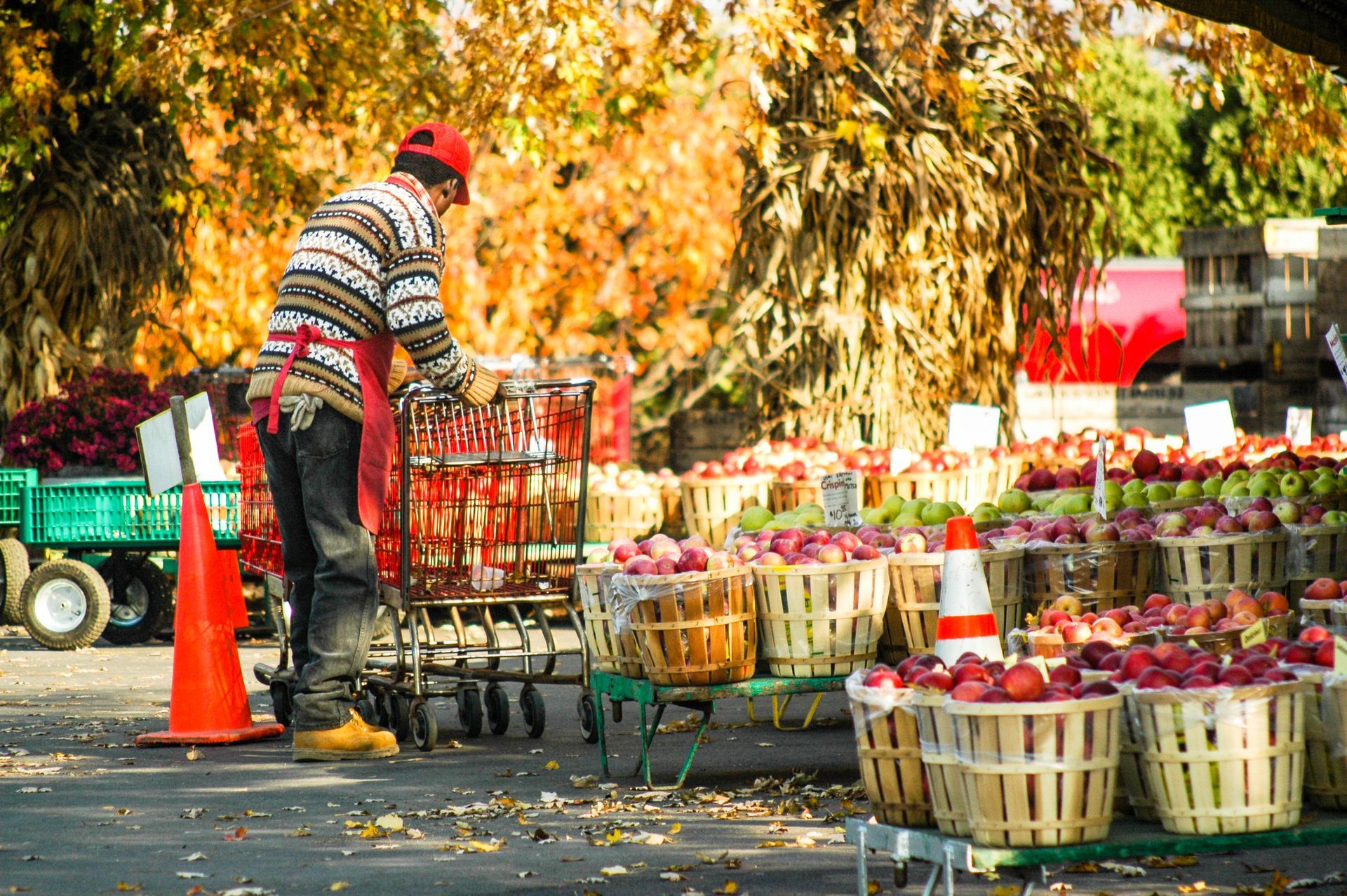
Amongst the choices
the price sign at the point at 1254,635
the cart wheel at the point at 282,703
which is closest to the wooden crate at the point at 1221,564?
the price sign at the point at 1254,635

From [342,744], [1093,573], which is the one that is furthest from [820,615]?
[342,744]

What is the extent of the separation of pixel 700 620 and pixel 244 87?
9741 millimetres

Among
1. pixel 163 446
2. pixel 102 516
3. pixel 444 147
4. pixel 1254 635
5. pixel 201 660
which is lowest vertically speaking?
pixel 201 660

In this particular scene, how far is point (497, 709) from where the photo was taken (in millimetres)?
7461

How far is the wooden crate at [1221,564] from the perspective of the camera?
19.4ft

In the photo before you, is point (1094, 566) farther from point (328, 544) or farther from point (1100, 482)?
point (328, 544)

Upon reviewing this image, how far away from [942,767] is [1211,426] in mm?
6715

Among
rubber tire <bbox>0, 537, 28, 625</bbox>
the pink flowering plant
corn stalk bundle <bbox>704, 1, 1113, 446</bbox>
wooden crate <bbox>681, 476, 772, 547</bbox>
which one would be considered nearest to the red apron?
wooden crate <bbox>681, 476, 772, 547</bbox>

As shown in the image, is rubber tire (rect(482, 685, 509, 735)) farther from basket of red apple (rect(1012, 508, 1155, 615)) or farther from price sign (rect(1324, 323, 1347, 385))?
price sign (rect(1324, 323, 1347, 385))

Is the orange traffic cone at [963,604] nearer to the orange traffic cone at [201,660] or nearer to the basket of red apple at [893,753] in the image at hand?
the basket of red apple at [893,753]

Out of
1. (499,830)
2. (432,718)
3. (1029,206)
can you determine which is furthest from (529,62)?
(499,830)

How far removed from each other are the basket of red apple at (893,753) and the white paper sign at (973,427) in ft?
20.6

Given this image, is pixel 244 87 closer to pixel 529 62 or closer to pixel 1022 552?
pixel 529 62

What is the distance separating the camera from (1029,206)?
38.3 feet
